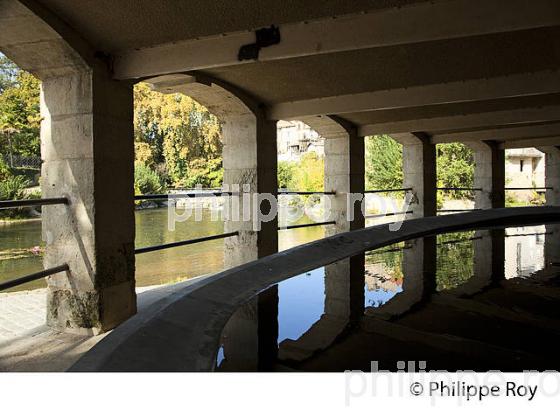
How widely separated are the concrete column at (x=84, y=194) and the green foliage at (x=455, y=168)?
19.1 m

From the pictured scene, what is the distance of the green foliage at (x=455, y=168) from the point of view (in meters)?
20.8

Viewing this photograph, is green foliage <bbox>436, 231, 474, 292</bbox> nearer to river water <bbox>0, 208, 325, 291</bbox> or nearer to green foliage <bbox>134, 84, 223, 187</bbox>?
river water <bbox>0, 208, 325, 291</bbox>

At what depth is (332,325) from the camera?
3.98 ft

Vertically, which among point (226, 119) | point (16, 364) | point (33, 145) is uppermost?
point (33, 145)

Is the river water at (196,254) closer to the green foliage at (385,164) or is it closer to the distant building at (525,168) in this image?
the green foliage at (385,164)

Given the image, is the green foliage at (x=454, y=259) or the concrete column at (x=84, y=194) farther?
the concrete column at (x=84, y=194)

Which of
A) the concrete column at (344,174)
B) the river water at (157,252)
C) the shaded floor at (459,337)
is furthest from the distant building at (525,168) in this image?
the shaded floor at (459,337)

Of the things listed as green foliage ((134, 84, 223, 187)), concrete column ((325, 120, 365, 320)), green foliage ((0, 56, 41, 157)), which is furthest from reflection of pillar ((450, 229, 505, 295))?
green foliage ((134, 84, 223, 187))

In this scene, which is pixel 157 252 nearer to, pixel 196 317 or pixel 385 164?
pixel 385 164

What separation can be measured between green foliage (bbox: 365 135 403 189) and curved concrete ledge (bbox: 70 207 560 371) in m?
19.5

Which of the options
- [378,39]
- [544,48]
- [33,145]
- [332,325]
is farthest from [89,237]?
[33,145]

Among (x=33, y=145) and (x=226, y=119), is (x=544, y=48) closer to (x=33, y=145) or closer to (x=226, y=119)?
(x=226, y=119)
